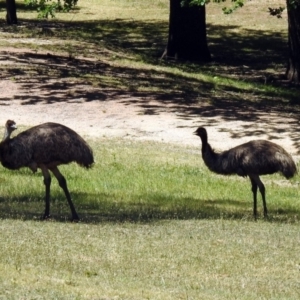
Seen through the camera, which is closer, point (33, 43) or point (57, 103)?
point (57, 103)

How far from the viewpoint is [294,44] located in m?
30.8

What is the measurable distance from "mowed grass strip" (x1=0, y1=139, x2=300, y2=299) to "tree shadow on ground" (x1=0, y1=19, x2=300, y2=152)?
5.82m

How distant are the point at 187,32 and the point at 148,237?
22.5 m

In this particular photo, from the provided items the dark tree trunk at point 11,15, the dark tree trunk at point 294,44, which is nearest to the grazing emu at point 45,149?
the dark tree trunk at point 294,44

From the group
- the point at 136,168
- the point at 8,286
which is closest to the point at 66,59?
the point at 136,168

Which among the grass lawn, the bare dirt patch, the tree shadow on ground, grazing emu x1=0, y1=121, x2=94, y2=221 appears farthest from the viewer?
the tree shadow on ground

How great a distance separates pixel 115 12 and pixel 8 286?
37.9 metres

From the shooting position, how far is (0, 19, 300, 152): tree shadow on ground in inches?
1049

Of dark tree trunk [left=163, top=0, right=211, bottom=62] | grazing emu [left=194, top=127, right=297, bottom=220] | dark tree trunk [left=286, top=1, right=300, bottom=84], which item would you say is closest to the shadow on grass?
grazing emu [left=194, top=127, right=297, bottom=220]

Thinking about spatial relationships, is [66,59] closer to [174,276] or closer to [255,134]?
[255,134]

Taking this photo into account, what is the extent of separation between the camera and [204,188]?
17.8 meters

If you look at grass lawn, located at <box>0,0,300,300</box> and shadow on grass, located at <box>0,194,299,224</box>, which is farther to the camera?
shadow on grass, located at <box>0,194,299,224</box>

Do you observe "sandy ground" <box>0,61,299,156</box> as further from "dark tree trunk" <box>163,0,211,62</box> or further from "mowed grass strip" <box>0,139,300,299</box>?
"dark tree trunk" <box>163,0,211,62</box>

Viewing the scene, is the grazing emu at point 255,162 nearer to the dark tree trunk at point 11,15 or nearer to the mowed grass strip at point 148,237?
the mowed grass strip at point 148,237
